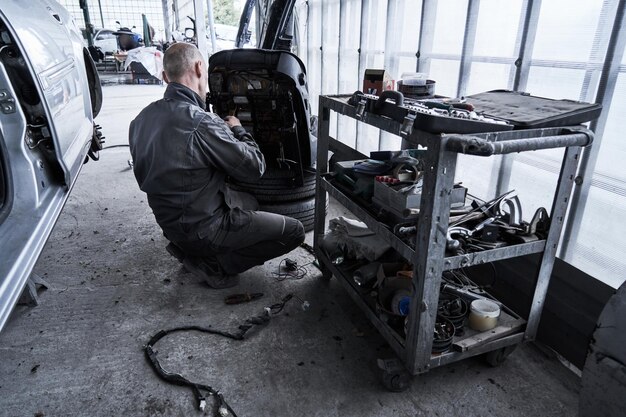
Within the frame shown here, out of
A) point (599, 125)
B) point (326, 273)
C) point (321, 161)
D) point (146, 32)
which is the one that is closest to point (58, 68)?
point (321, 161)

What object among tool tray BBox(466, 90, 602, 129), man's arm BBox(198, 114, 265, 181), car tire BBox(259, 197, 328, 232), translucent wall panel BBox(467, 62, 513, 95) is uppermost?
translucent wall panel BBox(467, 62, 513, 95)

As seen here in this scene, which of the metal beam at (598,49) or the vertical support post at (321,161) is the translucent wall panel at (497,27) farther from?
the vertical support post at (321,161)

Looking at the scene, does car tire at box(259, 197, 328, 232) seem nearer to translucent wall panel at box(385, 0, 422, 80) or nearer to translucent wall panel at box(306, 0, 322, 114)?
translucent wall panel at box(385, 0, 422, 80)

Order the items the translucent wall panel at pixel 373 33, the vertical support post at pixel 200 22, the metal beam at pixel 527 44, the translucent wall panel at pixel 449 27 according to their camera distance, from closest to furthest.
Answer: the metal beam at pixel 527 44 → the translucent wall panel at pixel 449 27 → the translucent wall panel at pixel 373 33 → the vertical support post at pixel 200 22

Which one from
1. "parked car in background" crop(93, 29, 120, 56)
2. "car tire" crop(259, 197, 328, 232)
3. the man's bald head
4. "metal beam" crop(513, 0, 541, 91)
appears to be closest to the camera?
"metal beam" crop(513, 0, 541, 91)

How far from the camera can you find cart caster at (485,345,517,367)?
1.84m

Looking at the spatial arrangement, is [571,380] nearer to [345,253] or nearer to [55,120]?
[345,253]

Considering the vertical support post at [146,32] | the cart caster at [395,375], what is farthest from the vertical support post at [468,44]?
the vertical support post at [146,32]

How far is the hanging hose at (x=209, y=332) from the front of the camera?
167cm

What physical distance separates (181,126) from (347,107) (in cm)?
83

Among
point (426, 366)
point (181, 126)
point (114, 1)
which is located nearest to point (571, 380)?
point (426, 366)

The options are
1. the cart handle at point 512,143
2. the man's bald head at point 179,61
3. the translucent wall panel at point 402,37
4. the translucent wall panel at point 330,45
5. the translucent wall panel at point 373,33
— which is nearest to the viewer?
the cart handle at point 512,143

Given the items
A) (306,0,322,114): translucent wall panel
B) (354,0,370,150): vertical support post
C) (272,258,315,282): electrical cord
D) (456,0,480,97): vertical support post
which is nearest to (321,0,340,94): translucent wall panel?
(306,0,322,114): translucent wall panel

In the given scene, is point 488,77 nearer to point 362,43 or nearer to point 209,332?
point 362,43
